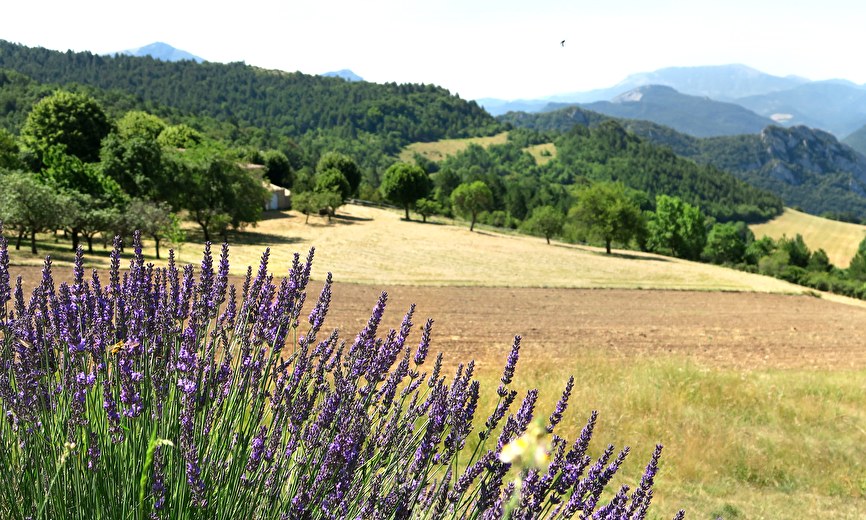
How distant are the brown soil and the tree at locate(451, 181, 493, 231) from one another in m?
30.1

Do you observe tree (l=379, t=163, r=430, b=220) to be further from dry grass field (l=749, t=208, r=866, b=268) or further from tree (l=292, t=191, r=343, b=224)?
dry grass field (l=749, t=208, r=866, b=268)

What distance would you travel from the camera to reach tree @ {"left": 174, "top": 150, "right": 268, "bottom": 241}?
34.6 m

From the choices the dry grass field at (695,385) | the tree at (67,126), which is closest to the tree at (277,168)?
the tree at (67,126)

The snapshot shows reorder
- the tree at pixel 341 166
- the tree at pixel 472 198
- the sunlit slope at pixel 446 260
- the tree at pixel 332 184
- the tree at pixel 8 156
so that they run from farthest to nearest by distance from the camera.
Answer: the tree at pixel 341 166
the tree at pixel 472 198
the tree at pixel 332 184
the tree at pixel 8 156
the sunlit slope at pixel 446 260

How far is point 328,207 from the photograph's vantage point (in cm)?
5241

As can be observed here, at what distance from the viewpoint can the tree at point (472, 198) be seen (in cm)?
5731

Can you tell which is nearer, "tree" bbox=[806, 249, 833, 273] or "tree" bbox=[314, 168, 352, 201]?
"tree" bbox=[314, 168, 352, 201]

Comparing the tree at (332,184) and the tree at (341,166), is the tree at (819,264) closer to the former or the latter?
the tree at (341,166)

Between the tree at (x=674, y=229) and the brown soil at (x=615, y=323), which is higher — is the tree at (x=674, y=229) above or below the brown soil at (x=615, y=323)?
above

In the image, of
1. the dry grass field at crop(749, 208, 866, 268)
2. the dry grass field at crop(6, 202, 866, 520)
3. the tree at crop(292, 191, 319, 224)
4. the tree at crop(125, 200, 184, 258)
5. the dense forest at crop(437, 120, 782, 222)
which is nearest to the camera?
the dry grass field at crop(6, 202, 866, 520)

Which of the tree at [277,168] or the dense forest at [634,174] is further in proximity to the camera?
the dense forest at [634,174]

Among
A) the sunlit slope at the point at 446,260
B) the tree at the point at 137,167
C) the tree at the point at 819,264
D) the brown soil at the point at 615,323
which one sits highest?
the tree at the point at 137,167

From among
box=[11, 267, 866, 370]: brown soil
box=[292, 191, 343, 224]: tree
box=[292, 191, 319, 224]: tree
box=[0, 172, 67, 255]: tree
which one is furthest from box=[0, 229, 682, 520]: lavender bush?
box=[292, 191, 319, 224]: tree

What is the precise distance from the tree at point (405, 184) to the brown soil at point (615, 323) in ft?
112
